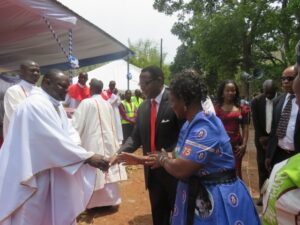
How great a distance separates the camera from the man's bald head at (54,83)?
137 inches

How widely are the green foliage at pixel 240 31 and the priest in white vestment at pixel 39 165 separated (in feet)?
42.6

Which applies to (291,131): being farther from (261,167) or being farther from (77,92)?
(77,92)

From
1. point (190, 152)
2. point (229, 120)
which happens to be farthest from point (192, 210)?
point (229, 120)

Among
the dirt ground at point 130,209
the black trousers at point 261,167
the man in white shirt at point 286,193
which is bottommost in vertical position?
the dirt ground at point 130,209

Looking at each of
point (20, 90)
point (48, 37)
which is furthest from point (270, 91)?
point (48, 37)

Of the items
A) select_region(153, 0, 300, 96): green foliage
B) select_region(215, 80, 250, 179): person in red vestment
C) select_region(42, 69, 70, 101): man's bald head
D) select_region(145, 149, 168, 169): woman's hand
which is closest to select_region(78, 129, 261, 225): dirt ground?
select_region(215, 80, 250, 179): person in red vestment

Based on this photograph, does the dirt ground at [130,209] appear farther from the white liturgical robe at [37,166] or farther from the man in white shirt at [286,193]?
the man in white shirt at [286,193]

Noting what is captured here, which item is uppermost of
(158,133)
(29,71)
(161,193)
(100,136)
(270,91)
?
(29,71)

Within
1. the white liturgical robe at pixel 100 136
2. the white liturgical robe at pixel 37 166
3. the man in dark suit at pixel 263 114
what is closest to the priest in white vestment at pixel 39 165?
the white liturgical robe at pixel 37 166

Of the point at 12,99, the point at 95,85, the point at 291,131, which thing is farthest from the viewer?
the point at 95,85

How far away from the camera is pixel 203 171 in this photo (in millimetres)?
2357

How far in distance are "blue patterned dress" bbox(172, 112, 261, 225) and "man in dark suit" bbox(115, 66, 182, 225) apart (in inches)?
45.5

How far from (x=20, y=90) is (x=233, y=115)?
116 inches

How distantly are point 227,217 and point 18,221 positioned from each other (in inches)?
75.5
